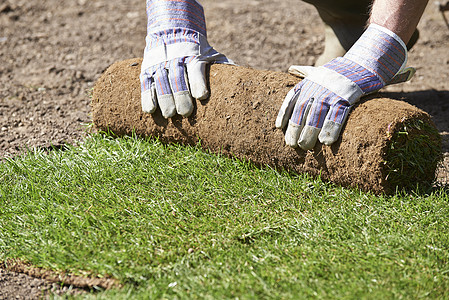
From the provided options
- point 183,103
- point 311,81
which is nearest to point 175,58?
point 183,103

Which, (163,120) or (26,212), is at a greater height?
(163,120)

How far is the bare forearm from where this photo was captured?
2.87 metres

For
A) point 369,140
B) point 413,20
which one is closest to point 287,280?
point 369,140

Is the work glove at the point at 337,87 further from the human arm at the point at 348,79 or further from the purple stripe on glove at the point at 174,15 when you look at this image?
the purple stripe on glove at the point at 174,15

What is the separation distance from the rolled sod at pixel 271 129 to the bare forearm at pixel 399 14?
41cm

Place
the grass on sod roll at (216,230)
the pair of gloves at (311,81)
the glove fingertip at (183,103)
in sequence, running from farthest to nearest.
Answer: the glove fingertip at (183,103), the pair of gloves at (311,81), the grass on sod roll at (216,230)

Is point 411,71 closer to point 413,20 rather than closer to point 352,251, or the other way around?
point 413,20

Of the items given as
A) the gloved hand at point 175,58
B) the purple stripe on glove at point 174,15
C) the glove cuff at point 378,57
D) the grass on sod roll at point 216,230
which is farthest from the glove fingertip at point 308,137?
the purple stripe on glove at point 174,15

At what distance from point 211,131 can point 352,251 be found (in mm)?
1170

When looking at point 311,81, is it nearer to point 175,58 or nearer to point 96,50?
point 175,58

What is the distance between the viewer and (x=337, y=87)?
108 inches

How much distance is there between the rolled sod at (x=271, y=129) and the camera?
8.70 ft

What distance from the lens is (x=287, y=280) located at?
2.16 m

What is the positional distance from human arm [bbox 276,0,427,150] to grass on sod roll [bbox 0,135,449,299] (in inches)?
12.1
